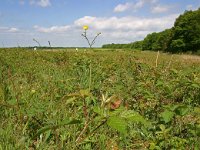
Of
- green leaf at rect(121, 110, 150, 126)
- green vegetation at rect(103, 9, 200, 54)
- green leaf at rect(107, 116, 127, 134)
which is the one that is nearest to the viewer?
green leaf at rect(107, 116, 127, 134)

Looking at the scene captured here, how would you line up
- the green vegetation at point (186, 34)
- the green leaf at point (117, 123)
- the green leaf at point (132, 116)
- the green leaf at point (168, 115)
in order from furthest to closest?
the green vegetation at point (186, 34), the green leaf at point (168, 115), the green leaf at point (132, 116), the green leaf at point (117, 123)

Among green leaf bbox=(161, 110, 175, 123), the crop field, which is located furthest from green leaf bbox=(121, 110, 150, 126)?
green leaf bbox=(161, 110, 175, 123)

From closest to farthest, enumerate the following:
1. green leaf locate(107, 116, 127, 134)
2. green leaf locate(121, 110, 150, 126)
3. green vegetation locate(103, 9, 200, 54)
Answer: green leaf locate(107, 116, 127, 134) < green leaf locate(121, 110, 150, 126) < green vegetation locate(103, 9, 200, 54)

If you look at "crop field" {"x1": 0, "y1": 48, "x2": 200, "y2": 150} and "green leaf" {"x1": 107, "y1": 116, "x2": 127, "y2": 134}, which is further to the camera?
"crop field" {"x1": 0, "y1": 48, "x2": 200, "y2": 150}

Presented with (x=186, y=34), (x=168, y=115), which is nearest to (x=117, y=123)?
(x=168, y=115)

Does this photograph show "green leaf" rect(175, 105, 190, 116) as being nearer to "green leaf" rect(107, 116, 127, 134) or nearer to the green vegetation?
"green leaf" rect(107, 116, 127, 134)

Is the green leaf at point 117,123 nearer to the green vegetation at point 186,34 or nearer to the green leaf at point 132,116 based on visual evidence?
the green leaf at point 132,116

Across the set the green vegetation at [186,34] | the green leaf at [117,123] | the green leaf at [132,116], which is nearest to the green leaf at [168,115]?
the green leaf at [132,116]

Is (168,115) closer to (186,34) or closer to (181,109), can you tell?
(181,109)

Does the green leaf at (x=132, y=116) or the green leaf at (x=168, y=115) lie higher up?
the green leaf at (x=132, y=116)

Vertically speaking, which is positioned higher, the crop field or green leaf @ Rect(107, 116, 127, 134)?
green leaf @ Rect(107, 116, 127, 134)

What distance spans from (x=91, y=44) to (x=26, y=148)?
0.96 m

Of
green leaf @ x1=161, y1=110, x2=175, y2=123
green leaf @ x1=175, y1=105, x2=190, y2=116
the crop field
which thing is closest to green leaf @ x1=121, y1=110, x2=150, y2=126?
the crop field

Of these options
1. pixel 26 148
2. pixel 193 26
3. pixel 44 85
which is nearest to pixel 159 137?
pixel 26 148
